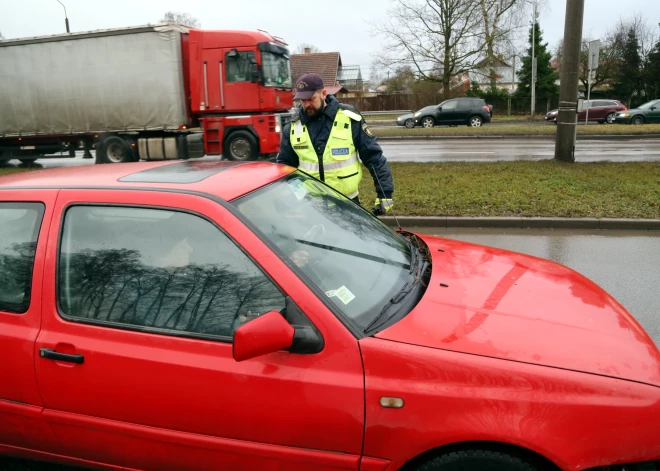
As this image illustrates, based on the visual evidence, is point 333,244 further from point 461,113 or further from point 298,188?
point 461,113

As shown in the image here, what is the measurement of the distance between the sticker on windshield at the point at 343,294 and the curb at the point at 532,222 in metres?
5.43

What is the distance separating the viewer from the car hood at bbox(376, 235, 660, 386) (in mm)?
1970

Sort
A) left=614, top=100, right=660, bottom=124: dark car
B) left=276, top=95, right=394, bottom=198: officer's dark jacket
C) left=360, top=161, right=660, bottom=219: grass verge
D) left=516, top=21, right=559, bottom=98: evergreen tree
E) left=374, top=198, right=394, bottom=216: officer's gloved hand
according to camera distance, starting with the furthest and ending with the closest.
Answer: left=516, top=21, right=559, bottom=98: evergreen tree, left=614, top=100, right=660, bottom=124: dark car, left=360, top=161, right=660, bottom=219: grass verge, left=374, top=198, right=394, bottom=216: officer's gloved hand, left=276, top=95, right=394, bottom=198: officer's dark jacket

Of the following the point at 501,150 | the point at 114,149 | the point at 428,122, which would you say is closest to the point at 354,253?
the point at 501,150

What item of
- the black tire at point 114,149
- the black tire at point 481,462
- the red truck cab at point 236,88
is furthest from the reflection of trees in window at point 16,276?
the black tire at point 114,149

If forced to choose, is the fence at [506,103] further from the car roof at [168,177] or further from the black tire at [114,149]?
the car roof at [168,177]

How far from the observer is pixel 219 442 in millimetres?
2074

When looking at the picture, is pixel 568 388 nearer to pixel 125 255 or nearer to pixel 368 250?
pixel 368 250

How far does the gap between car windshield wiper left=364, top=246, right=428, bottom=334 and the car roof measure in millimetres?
790

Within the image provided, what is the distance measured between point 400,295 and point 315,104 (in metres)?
2.26

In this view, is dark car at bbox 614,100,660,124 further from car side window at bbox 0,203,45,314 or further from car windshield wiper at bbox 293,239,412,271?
car side window at bbox 0,203,45,314

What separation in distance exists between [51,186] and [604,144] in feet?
59.0

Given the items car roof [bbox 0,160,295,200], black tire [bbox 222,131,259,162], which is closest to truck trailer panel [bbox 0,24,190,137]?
black tire [bbox 222,131,259,162]

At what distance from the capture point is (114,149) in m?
15.8
